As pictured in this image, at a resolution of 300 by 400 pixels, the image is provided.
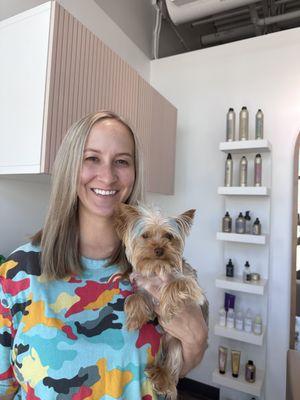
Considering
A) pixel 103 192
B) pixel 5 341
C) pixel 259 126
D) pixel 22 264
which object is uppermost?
pixel 259 126

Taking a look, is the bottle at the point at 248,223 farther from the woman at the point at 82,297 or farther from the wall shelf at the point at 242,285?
the woman at the point at 82,297

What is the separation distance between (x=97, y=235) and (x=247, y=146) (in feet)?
6.01

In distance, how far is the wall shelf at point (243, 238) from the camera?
2.52 metres

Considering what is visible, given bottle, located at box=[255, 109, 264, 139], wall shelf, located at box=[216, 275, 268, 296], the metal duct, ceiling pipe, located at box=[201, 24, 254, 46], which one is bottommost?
wall shelf, located at box=[216, 275, 268, 296]

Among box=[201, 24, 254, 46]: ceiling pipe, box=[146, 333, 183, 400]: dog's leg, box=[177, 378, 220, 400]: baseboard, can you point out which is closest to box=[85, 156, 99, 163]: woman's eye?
box=[146, 333, 183, 400]: dog's leg

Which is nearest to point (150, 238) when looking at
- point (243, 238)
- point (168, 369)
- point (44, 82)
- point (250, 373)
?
point (168, 369)

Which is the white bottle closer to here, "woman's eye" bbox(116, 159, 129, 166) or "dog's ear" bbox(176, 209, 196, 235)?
"dog's ear" bbox(176, 209, 196, 235)

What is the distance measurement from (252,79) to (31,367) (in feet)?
9.76

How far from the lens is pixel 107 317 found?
1.02 meters

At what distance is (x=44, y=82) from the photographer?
1.46 meters

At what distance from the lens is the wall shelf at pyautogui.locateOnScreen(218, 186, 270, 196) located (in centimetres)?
252

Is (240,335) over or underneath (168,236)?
underneath

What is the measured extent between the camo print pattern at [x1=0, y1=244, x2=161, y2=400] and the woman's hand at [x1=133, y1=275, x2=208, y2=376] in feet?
0.21

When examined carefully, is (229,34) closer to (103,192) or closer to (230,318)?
(230,318)
